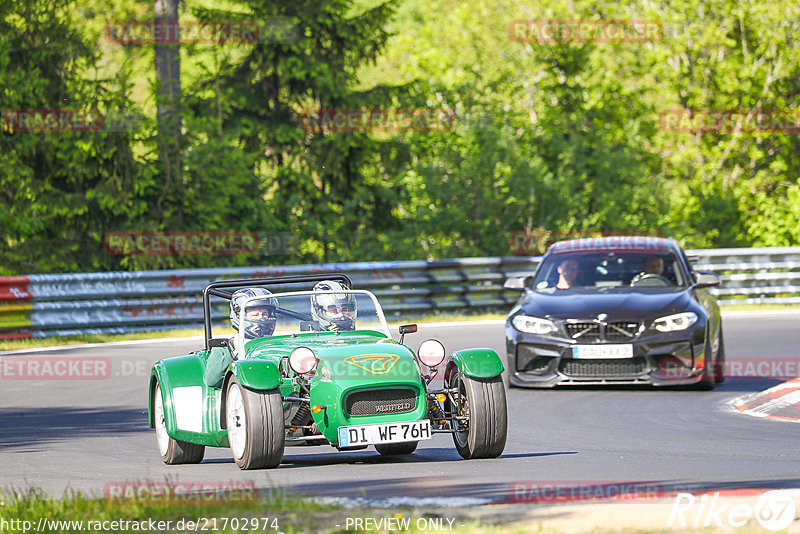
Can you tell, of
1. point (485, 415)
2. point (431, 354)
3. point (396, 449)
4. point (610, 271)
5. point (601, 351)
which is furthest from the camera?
point (610, 271)

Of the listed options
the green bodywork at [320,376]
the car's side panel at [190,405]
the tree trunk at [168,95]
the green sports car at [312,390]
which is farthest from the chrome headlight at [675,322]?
the tree trunk at [168,95]

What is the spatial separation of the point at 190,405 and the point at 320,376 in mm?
1328

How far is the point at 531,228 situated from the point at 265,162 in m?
6.43

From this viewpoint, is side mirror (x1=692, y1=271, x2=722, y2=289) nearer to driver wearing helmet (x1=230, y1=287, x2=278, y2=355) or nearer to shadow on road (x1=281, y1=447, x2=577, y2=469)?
shadow on road (x1=281, y1=447, x2=577, y2=469)

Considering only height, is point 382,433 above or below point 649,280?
below

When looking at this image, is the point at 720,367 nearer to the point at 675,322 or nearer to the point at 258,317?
the point at 675,322

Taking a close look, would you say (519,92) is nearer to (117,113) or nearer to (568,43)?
(568,43)

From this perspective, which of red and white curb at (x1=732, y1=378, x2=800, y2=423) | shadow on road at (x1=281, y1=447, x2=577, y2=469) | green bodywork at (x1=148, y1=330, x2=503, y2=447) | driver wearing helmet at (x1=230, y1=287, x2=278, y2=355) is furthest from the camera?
red and white curb at (x1=732, y1=378, x2=800, y2=423)

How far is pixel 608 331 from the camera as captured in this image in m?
13.5

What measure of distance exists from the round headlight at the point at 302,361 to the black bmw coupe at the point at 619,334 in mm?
5232

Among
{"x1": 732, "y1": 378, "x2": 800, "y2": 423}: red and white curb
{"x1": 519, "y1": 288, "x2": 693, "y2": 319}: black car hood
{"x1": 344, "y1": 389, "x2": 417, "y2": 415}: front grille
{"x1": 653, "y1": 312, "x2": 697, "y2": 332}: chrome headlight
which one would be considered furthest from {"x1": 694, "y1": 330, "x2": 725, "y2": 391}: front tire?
{"x1": 344, "y1": 389, "x2": 417, "y2": 415}: front grille

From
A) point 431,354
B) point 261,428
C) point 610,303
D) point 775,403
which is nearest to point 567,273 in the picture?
point 610,303

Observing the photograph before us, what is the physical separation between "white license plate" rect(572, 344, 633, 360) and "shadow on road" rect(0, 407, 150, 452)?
4241 mm

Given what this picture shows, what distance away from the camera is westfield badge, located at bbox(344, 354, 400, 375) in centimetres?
883
